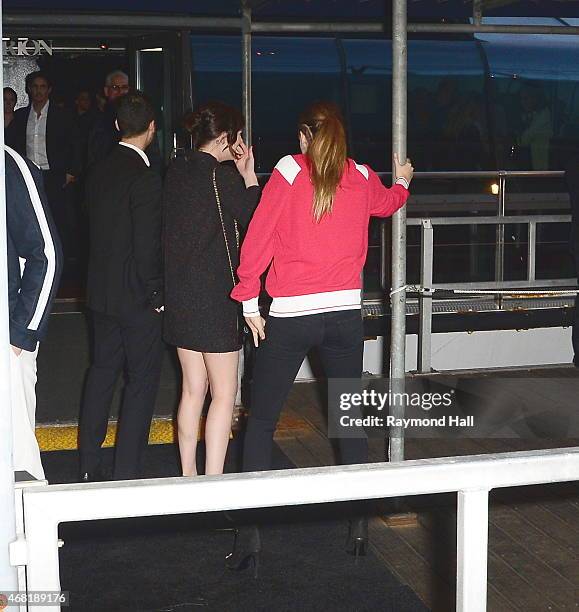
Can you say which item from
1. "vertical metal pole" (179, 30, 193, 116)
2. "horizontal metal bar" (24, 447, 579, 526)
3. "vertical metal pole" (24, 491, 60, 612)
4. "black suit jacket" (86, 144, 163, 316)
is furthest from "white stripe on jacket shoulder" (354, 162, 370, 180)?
"vertical metal pole" (179, 30, 193, 116)

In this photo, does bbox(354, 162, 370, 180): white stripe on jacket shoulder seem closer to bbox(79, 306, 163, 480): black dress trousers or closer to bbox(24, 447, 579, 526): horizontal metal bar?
bbox(79, 306, 163, 480): black dress trousers

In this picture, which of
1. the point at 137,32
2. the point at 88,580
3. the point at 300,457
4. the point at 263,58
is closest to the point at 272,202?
the point at 88,580

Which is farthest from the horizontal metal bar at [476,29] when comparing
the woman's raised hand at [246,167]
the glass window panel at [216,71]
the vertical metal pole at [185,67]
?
the glass window panel at [216,71]

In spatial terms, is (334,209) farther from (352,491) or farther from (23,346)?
(352,491)

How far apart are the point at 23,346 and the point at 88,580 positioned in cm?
116

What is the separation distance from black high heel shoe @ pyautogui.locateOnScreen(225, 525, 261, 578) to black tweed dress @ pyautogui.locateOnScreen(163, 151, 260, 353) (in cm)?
71

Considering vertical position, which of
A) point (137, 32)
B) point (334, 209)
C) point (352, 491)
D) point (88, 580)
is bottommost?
point (88, 580)

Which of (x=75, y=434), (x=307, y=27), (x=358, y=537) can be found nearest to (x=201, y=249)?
(x=358, y=537)

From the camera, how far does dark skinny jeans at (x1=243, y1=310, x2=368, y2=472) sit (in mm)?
4016

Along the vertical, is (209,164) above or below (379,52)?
below

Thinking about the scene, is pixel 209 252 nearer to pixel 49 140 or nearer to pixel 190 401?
pixel 190 401

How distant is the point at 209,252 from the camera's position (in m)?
4.27

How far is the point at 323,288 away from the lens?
3982 mm

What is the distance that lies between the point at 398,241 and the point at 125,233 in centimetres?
113
